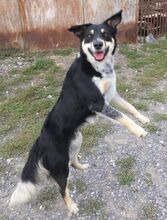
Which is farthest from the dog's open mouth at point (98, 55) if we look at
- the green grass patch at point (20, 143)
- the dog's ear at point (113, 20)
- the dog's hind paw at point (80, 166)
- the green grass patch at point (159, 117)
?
the green grass patch at point (159, 117)

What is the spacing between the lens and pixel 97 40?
3.88m

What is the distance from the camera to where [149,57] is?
309 inches

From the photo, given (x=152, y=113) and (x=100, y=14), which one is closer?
(x=152, y=113)

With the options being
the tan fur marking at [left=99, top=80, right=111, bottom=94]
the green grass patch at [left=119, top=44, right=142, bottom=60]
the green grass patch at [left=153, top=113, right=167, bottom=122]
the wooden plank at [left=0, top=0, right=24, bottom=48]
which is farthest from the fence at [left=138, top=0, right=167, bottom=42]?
the tan fur marking at [left=99, top=80, right=111, bottom=94]

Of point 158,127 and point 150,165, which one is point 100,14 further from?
point 150,165

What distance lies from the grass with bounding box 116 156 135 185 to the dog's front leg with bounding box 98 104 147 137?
3.14ft

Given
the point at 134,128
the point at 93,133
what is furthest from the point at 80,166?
the point at 134,128

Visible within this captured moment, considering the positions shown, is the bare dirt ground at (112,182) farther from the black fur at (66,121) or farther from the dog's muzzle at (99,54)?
the dog's muzzle at (99,54)

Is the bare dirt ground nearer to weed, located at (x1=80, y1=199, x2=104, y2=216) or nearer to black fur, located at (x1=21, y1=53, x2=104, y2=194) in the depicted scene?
weed, located at (x1=80, y1=199, x2=104, y2=216)

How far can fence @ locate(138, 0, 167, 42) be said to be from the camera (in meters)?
8.54

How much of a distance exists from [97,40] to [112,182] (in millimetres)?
1805

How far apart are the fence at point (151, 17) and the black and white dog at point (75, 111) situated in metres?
4.74

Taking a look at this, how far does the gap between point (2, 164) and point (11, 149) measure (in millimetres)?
303

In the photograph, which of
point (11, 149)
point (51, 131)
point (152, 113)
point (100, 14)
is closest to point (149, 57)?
point (100, 14)
